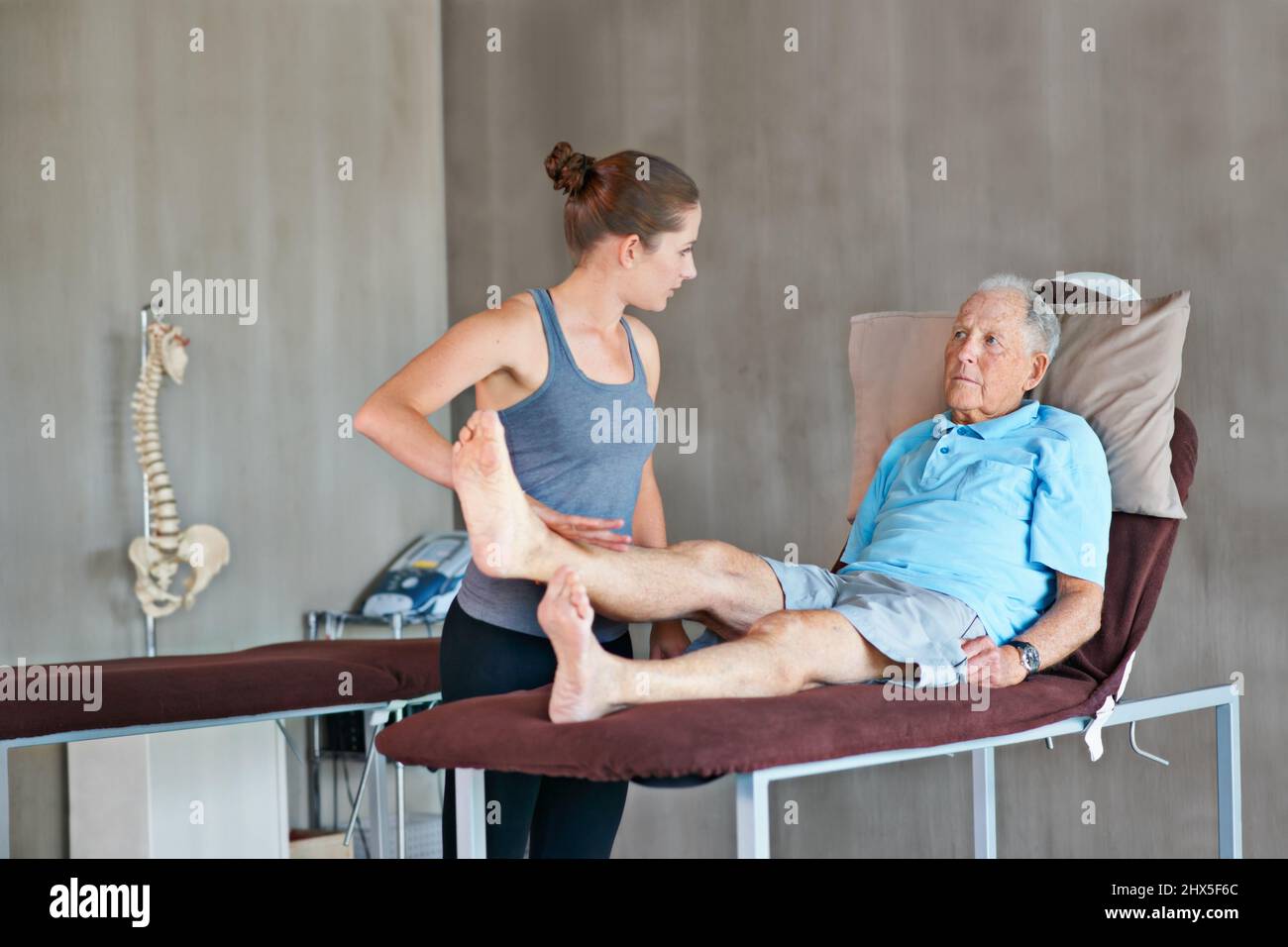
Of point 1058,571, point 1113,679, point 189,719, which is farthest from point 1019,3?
point 189,719

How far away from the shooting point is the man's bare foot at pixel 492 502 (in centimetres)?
155

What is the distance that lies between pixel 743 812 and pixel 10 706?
128 cm

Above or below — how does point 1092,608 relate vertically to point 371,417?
below

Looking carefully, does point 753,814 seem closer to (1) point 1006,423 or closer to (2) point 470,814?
(2) point 470,814

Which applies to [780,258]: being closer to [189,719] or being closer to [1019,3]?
[1019,3]

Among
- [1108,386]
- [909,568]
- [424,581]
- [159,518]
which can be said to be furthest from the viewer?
[424,581]

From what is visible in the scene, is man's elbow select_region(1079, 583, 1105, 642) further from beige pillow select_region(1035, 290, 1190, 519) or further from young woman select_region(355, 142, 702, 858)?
young woman select_region(355, 142, 702, 858)

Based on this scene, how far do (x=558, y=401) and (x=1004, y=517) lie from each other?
773mm

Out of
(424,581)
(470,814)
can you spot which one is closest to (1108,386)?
(470,814)

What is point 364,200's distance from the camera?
3943 mm

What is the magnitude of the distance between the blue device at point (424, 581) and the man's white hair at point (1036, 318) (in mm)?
1808

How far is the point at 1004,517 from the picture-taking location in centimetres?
214

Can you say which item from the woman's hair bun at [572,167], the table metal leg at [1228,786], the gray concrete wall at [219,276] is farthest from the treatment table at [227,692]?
the table metal leg at [1228,786]

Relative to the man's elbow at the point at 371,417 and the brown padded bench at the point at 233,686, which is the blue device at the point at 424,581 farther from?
the man's elbow at the point at 371,417
